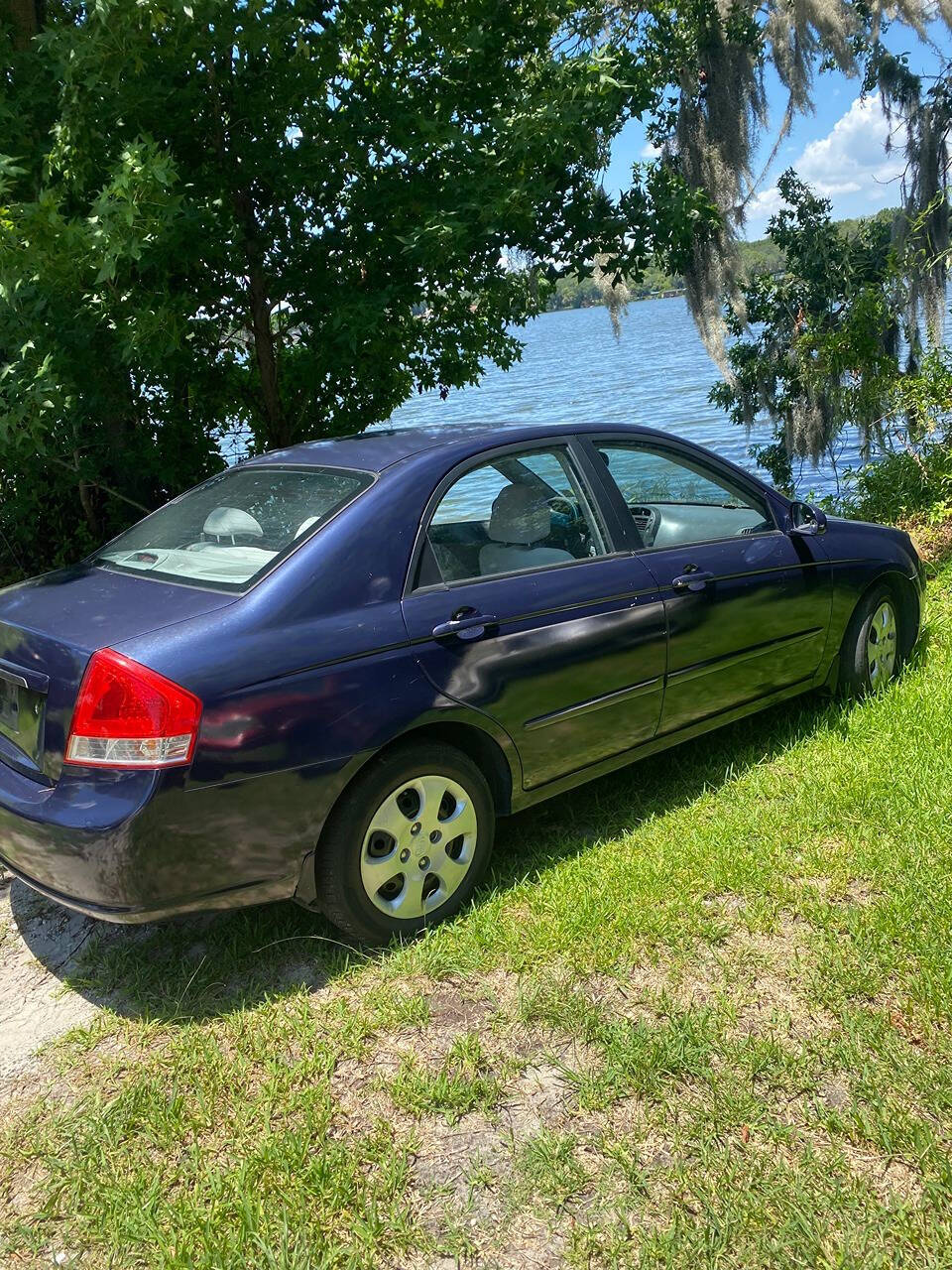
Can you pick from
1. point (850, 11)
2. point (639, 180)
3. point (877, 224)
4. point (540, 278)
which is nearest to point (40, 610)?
point (540, 278)

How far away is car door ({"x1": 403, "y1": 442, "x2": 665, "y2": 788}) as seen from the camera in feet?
11.8

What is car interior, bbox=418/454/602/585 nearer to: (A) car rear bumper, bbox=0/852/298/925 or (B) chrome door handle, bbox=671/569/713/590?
(B) chrome door handle, bbox=671/569/713/590

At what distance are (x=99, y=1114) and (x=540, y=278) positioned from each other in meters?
5.33

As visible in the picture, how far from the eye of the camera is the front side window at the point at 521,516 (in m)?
3.88

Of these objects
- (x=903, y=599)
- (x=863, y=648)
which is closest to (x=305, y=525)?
(x=863, y=648)

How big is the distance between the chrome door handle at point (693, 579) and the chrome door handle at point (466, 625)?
3.07ft

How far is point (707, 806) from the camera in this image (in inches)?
170

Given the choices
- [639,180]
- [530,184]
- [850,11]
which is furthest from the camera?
[850,11]

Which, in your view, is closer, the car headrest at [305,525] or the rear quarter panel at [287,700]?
the rear quarter panel at [287,700]

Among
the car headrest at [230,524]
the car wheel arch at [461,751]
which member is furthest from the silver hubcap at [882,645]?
the car headrest at [230,524]

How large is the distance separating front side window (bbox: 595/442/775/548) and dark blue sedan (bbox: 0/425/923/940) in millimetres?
13

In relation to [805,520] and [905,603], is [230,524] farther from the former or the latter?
[905,603]

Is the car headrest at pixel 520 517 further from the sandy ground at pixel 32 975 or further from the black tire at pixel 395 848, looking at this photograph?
the sandy ground at pixel 32 975

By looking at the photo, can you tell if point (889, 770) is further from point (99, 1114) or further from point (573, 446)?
point (99, 1114)
